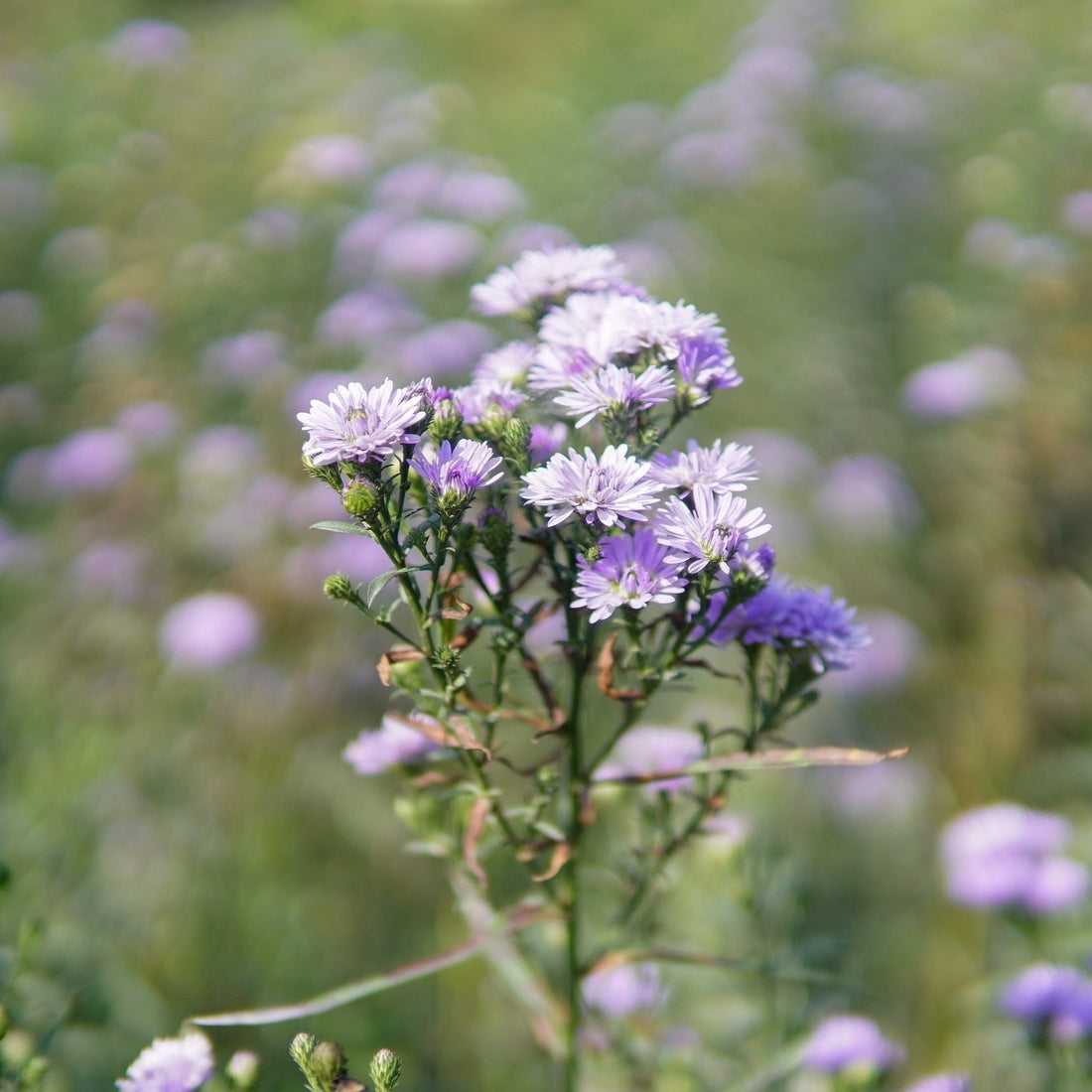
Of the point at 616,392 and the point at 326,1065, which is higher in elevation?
the point at 616,392

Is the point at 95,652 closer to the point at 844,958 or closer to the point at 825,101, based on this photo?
the point at 844,958

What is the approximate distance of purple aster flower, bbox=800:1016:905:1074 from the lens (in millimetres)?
1631

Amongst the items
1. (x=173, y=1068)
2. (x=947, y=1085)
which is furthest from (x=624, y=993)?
(x=173, y=1068)

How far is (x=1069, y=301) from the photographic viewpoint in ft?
10.4

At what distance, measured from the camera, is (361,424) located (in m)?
0.96

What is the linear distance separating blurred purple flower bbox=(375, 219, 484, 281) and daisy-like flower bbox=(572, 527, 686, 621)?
106 inches

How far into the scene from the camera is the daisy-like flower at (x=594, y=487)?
0.95 metres

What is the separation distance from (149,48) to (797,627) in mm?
5853

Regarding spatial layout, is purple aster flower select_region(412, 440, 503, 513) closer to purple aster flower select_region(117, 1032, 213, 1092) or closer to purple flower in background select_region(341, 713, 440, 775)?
purple flower in background select_region(341, 713, 440, 775)

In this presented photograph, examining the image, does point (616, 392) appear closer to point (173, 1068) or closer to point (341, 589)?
point (341, 589)

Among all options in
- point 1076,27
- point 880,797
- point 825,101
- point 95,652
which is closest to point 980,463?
point 880,797

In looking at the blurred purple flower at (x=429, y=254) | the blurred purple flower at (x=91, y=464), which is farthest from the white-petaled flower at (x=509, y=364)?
the blurred purple flower at (x=429, y=254)

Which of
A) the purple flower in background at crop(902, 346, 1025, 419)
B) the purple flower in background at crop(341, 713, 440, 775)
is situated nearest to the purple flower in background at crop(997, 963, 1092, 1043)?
the purple flower in background at crop(341, 713, 440, 775)

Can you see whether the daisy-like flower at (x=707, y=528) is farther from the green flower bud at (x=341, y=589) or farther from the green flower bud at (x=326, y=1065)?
the green flower bud at (x=326, y=1065)
